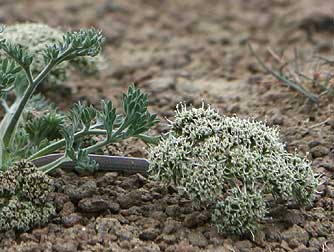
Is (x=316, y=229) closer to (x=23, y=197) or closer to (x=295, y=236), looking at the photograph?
(x=295, y=236)

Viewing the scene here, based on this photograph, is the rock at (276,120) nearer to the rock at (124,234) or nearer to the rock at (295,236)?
the rock at (295,236)

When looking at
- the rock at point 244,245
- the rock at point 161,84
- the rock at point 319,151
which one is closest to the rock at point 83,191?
the rock at point 244,245

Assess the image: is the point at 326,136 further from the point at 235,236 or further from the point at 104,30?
the point at 104,30

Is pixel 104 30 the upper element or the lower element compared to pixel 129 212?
upper

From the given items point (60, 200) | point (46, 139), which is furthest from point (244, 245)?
point (46, 139)

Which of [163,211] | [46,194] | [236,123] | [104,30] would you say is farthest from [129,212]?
[104,30]

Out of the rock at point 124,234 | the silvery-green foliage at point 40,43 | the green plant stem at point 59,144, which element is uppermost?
the silvery-green foliage at point 40,43

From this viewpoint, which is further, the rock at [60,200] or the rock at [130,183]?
the rock at [130,183]
